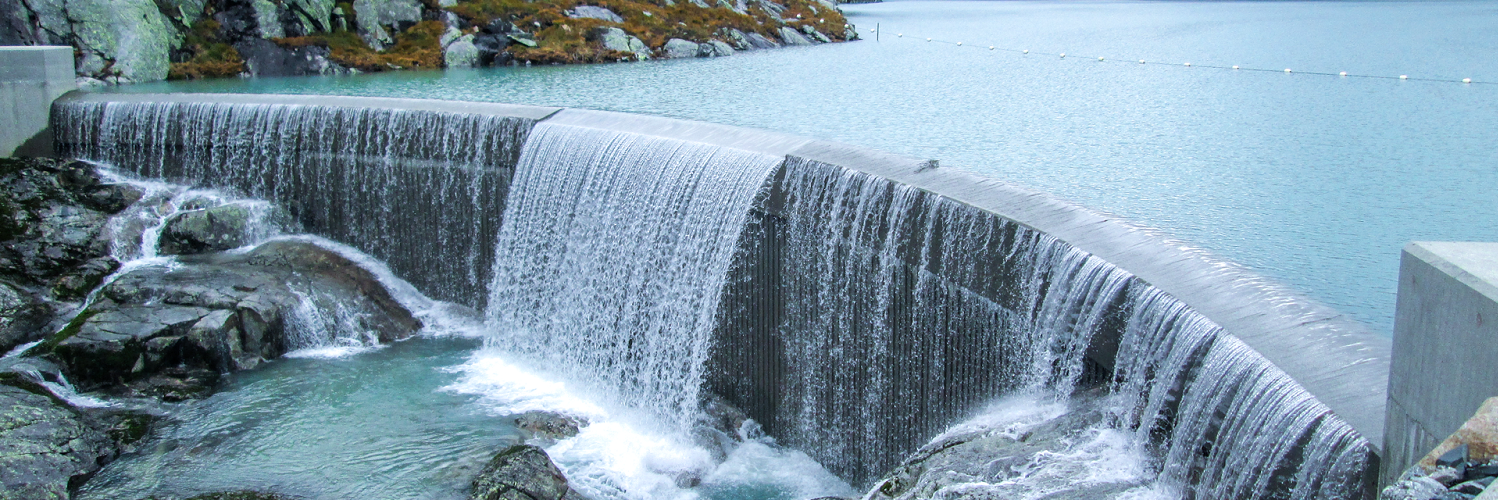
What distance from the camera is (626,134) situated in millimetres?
12055

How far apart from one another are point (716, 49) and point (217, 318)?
69.2ft

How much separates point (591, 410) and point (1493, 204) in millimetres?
8626

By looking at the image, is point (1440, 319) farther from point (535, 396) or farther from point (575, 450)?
point (535, 396)

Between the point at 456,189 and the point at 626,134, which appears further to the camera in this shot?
the point at 456,189

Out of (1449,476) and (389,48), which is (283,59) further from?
(1449,476)

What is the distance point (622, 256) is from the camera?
11.4 meters

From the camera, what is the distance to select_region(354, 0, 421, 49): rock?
2950 centimetres

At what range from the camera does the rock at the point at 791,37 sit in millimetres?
35688

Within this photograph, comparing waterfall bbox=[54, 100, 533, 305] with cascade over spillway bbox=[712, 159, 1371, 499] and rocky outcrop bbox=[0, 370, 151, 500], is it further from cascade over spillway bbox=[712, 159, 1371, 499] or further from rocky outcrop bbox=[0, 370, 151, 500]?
cascade over spillway bbox=[712, 159, 1371, 499]

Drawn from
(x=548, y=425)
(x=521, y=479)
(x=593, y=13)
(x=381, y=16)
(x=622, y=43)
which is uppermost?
(x=593, y=13)

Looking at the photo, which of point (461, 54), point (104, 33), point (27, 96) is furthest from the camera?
point (461, 54)

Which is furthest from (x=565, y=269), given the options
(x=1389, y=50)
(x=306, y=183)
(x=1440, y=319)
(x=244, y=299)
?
(x=1389, y=50)

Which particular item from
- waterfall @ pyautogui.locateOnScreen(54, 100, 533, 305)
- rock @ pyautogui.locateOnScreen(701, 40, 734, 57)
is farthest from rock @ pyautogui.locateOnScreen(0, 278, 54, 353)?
rock @ pyautogui.locateOnScreen(701, 40, 734, 57)

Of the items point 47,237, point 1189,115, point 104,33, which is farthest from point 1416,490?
point 104,33
